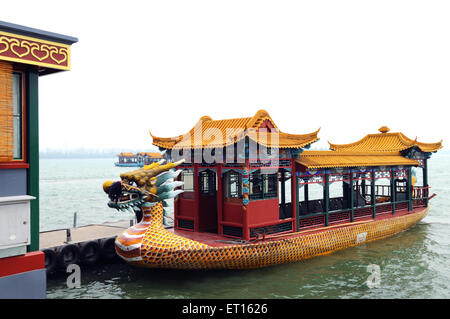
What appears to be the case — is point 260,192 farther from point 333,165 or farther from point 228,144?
point 333,165

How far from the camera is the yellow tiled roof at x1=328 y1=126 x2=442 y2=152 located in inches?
833

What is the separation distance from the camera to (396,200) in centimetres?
2069

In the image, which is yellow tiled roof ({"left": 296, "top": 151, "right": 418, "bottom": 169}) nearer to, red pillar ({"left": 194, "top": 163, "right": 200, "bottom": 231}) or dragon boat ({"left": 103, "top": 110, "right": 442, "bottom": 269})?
dragon boat ({"left": 103, "top": 110, "right": 442, "bottom": 269})

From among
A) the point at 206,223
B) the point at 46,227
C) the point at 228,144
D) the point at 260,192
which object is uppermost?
the point at 228,144

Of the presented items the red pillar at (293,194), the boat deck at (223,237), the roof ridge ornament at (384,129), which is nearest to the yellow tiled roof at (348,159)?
the red pillar at (293,194)

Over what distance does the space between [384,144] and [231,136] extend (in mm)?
12557

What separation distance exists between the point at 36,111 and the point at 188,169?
7.97 m

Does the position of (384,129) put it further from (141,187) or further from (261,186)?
(141,187)

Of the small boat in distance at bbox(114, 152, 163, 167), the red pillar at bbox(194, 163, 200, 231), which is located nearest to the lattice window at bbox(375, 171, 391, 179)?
the red pillar at bbox(194, 163, 200, 231)

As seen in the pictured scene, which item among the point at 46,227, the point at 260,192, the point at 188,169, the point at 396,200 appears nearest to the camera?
the point at 260,192

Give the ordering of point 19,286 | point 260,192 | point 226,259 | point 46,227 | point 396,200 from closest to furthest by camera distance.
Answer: point 19,286, point 226,259, point 260,192, point 396,200, point 46,227

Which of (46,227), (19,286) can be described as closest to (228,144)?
(19,286)

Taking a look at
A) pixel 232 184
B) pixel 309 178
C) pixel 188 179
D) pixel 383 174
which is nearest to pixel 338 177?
pixel 309 178

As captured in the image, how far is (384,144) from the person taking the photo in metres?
21.8
